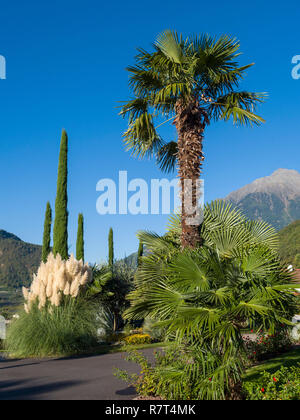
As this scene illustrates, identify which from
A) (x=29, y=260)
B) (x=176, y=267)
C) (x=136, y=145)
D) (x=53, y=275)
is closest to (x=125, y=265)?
(x=53, y=275)

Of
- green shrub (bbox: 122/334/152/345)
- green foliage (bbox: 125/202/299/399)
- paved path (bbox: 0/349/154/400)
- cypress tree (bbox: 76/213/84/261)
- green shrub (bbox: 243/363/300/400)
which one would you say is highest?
cypress tree (bbox: 76/213/84/261)

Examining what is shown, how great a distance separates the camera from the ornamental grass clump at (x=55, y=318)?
1345 cm

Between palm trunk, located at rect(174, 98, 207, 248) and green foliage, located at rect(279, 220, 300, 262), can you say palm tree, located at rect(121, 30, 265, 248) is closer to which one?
palm trunk, located at rect(174, 98, 207, 248)

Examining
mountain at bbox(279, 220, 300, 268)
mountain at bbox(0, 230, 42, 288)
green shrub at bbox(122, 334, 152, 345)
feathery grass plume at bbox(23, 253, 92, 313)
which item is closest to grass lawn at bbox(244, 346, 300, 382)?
feathery grass plume at bbox(23, 253, 92, 313)

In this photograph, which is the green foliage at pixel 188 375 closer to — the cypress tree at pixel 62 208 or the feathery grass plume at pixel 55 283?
the feathery grass plume at pixel 55 283

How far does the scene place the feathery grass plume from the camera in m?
14.0

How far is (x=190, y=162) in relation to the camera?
9.54 meters

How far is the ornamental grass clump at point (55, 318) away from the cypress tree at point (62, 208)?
499 cm

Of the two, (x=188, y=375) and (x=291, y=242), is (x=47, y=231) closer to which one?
(x=188, y=375)

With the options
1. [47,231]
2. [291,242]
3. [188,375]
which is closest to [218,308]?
[188,375]

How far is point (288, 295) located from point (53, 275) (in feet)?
32.3

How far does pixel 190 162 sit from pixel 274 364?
18.6 ft

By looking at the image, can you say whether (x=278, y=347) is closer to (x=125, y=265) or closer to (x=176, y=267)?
(x=176, y=267)

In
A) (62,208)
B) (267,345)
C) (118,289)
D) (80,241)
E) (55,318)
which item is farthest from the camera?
(80,241)
